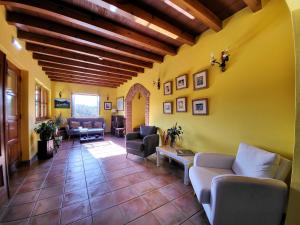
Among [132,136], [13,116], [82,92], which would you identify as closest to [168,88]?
[132,136]

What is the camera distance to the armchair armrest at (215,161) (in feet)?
6.32

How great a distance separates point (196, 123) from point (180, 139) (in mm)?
621

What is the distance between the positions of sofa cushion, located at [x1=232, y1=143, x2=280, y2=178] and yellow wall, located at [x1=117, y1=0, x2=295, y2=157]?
0.31m

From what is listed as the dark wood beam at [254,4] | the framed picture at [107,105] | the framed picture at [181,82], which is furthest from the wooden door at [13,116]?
the framed picture at [107,105]

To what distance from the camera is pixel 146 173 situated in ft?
8.80

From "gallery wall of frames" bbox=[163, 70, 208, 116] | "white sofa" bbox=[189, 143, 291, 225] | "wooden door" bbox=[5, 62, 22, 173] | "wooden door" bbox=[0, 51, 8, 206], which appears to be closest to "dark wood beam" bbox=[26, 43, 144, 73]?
"wooden door" bbox=[5, 62, 22, 173]

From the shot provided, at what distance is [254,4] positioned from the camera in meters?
1.75

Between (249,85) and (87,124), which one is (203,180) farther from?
(87,124)

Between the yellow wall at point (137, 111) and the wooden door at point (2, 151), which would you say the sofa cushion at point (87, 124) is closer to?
the yellow wall at point (137, 111)

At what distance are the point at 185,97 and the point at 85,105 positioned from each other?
5.53 metres

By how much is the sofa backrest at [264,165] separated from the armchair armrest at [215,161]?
0.79 ft

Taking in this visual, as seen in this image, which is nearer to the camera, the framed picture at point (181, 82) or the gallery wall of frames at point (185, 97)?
the gallery wall of frames at point (185, 97)

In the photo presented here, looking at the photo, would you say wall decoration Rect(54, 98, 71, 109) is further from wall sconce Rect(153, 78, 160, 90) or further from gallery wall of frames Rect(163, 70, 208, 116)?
gallery wall of frames Rect(163, 70, 208, 116)

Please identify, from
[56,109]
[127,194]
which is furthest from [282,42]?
[56,109]
